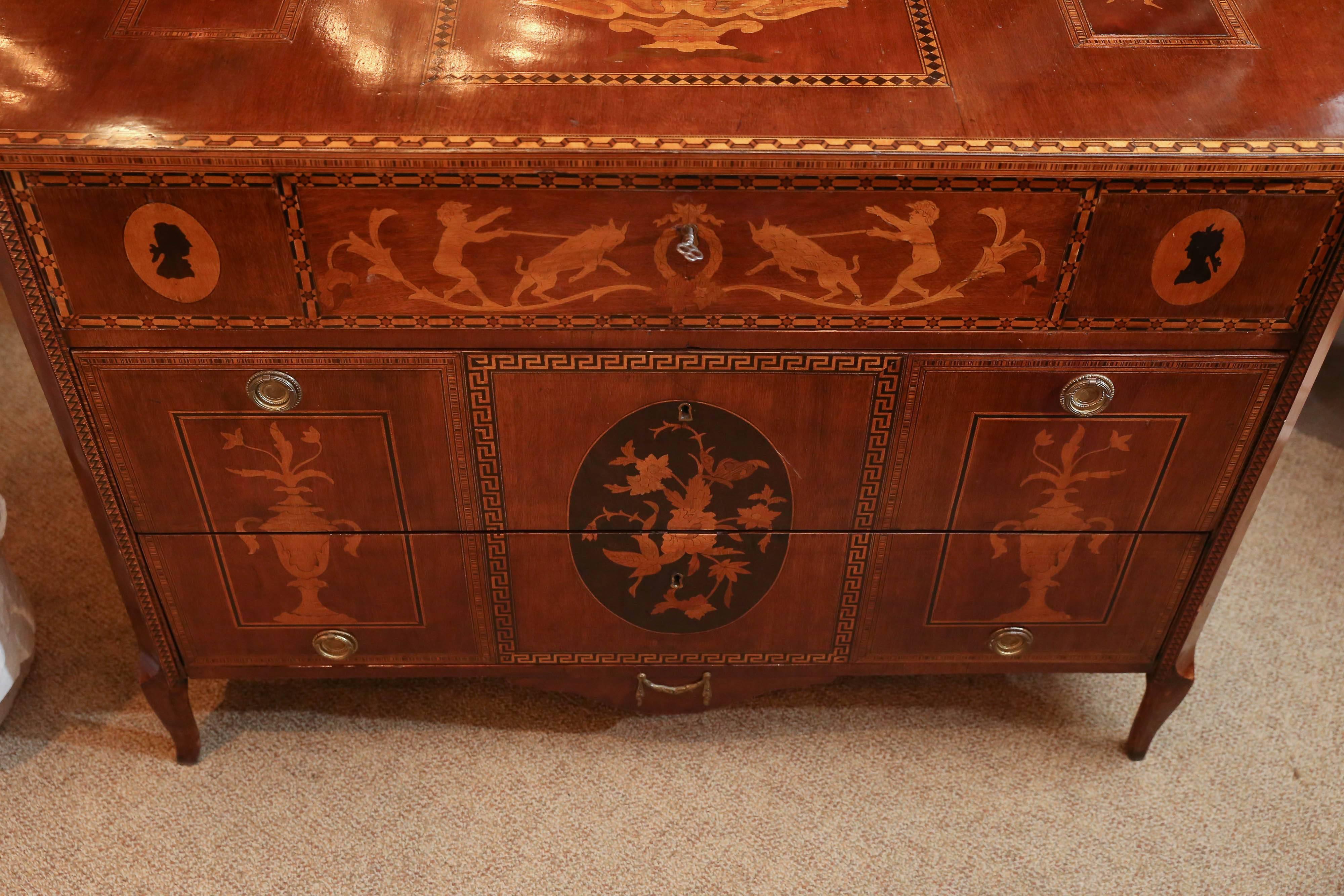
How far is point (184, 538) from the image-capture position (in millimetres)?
1053

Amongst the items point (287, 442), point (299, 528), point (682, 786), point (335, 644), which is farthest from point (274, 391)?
point (682, 786)

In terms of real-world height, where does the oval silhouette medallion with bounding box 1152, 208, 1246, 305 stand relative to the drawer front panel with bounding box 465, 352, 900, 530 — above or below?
above

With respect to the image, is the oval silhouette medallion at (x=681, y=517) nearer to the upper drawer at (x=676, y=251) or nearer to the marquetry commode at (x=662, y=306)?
the marquetry commode at (x=662, y=306)

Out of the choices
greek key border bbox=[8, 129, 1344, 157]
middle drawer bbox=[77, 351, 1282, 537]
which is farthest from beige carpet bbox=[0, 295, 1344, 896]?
greek key border bbox=[8, 129, 1344, 157]

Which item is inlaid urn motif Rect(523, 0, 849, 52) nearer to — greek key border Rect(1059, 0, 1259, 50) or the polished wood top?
the polished wood top

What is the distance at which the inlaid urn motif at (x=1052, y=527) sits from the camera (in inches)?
39.6

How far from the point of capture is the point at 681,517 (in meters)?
1.05

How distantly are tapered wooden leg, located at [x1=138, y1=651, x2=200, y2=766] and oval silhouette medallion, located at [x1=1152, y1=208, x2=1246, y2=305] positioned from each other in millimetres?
1041

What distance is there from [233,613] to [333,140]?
541mm

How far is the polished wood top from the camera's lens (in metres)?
0.82

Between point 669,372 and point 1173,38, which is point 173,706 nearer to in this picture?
point 669,372

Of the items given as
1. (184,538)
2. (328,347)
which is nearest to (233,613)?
(184,538)

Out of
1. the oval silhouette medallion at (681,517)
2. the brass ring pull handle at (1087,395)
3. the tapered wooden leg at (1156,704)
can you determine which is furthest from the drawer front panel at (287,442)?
the tapered wooden leg at (1156,704)

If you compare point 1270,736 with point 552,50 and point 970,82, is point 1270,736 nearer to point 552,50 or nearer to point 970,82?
point 970,82
